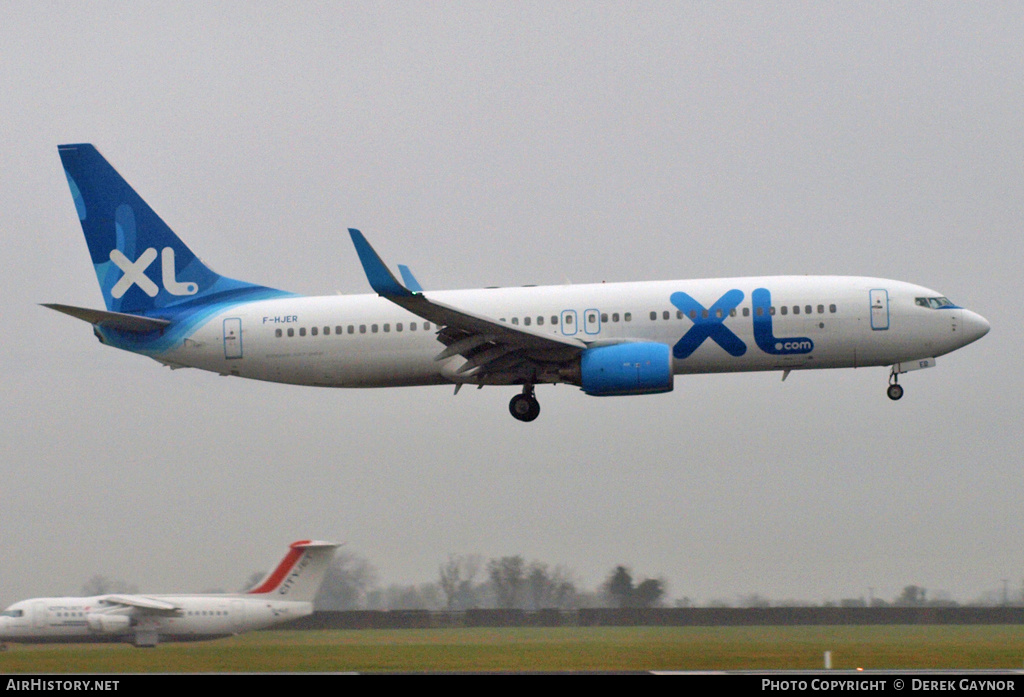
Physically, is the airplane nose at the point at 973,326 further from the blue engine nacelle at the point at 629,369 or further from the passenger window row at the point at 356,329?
the passenger window row at the point at 356,329

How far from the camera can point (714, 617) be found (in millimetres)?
28281

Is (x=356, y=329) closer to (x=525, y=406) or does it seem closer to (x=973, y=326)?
(x=525, y=406)

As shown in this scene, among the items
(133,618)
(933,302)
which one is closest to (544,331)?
(933,302)

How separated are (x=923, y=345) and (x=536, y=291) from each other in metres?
10.8

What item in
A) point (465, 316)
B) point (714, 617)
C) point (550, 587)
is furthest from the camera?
point (465, 316)

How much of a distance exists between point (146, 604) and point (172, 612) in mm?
701

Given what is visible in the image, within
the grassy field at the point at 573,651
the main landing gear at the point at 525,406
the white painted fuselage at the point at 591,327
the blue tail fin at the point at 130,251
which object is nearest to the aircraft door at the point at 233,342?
the white painted fuselage at the point at 591,327

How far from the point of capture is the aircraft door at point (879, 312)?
35.0 metres

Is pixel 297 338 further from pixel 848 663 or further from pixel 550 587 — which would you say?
pixel 848 663

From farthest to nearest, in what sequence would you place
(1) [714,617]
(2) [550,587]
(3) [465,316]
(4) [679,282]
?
1. (4) [679,282]
2. (3) [465,316]
3. (2) [550,587]
4. (1) [714,617]

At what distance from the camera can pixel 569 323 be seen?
3566cm

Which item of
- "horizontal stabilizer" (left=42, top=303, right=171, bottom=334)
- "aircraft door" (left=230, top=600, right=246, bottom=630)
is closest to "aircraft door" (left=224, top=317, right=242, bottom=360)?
"horizontal stabilizer" (left=42, top=303, right=171, bottom=334)

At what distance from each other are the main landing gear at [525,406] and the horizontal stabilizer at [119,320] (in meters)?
10.7
